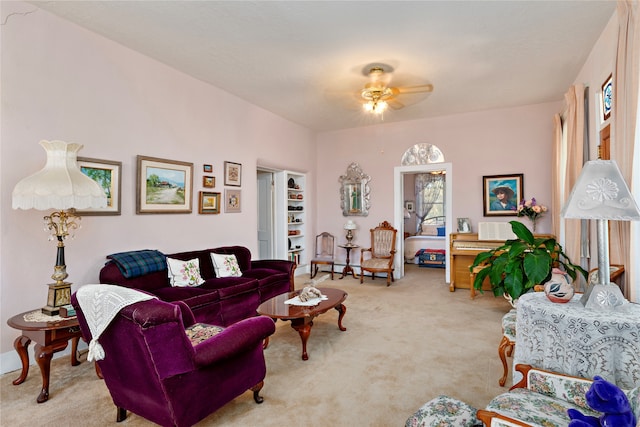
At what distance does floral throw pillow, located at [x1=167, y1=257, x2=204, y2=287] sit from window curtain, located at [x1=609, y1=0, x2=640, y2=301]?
395 centimetres

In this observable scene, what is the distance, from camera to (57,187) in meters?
2.55

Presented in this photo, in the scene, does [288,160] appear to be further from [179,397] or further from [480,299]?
[179,397]

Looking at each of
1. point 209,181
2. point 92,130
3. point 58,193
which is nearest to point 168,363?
point 58,193

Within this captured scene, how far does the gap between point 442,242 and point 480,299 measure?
354cm

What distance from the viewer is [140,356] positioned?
69.9 inches

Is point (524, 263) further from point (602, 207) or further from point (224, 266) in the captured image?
point (224, 266)

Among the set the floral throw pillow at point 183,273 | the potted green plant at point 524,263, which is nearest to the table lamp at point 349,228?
the potted green plant at point 524,263

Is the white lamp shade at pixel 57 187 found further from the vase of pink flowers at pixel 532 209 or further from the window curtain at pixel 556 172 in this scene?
the vase of pink flowers at pixel 532 209

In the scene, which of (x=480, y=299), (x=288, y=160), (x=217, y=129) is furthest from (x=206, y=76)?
(x=480, y=299)

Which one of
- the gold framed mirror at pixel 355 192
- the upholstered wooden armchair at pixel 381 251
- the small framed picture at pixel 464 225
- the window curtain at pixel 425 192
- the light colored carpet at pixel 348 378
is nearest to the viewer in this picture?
the light colored carpet at pixel 348 378

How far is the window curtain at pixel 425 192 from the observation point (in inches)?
378

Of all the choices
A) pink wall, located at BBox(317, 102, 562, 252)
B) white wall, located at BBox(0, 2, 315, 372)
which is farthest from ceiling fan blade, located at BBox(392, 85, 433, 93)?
white wall, located at BBox(0, 2, 315, 372)

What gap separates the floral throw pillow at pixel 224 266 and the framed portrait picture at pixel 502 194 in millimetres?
4475

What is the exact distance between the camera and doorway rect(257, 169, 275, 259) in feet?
21.6
